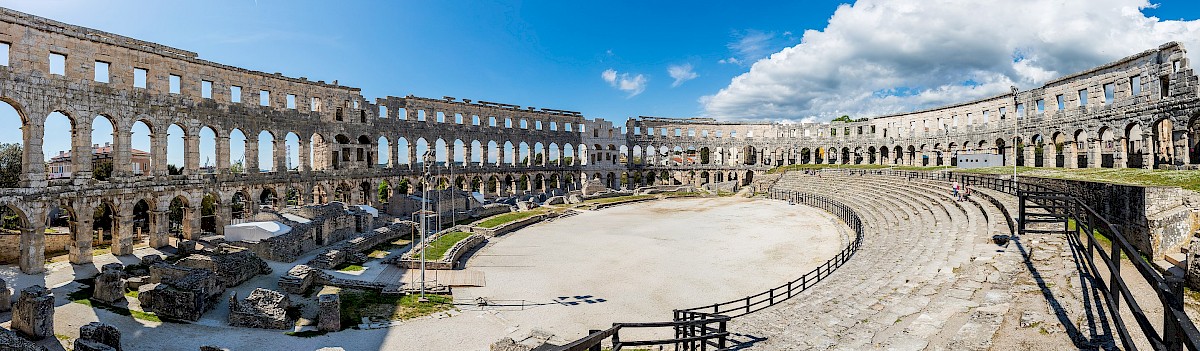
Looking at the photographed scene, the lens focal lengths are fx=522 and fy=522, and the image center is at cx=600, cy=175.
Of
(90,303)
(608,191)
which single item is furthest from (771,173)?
(90,303)

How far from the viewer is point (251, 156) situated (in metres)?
32.6

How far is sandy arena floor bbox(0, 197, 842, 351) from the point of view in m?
13.4

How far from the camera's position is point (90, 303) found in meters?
15.8

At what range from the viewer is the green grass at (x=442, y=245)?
23016 millimetres

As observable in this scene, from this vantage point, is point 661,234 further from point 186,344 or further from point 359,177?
point 359,177

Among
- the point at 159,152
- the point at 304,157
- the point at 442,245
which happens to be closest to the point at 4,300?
the point at 159,152

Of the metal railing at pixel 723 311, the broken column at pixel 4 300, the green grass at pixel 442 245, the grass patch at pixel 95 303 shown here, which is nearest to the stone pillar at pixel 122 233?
the grass patch at pixel 95 303

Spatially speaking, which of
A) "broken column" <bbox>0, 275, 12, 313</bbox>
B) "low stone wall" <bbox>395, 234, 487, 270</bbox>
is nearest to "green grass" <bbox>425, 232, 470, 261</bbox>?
"low stone wall" <bbox>395, 234, 487, 270</bbox>

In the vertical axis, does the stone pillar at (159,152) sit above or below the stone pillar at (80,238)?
above

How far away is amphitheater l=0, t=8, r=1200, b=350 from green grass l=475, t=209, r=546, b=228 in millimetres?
1842

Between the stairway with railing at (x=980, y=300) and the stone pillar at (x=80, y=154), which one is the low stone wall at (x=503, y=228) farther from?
the stairway with railing at (x=980, y=300)

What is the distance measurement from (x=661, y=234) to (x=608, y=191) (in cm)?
2564

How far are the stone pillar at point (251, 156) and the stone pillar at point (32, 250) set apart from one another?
12.0m

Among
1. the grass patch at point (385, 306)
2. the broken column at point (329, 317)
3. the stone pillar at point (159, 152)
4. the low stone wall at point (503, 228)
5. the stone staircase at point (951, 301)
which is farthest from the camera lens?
the low stone wall at point (503, 228)
